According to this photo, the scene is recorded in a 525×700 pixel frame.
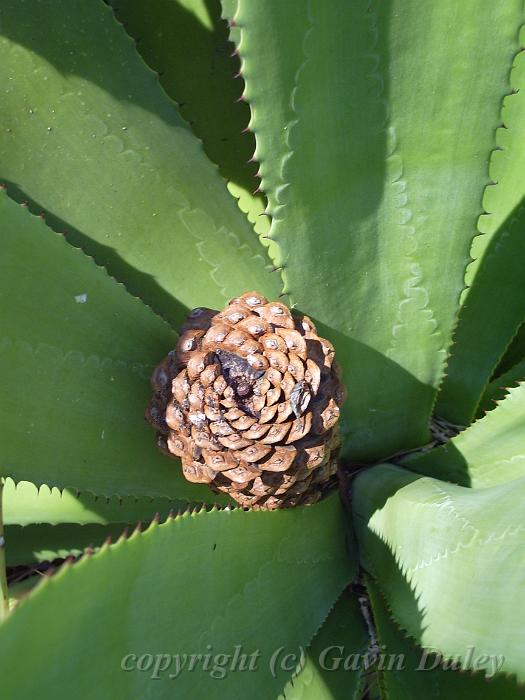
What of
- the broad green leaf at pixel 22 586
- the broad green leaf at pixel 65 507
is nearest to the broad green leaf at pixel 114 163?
the broad green leaf at pixel 65 507

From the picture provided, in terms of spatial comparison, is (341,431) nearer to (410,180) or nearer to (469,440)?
(469,440)

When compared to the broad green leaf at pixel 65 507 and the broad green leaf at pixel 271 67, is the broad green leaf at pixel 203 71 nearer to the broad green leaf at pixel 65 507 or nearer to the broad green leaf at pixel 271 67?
the broad green leaf at pixel 271 67

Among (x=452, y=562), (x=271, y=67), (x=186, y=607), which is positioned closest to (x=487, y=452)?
(x=452, y=562)

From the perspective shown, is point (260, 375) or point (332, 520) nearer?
point (260, 375)

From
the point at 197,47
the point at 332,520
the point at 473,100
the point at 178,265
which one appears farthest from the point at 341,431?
the point at 197,47

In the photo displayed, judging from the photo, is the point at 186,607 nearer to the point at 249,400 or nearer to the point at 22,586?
the point at 249,400

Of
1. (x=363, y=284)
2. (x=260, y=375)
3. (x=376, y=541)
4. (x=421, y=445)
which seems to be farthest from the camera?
(x=421, y=445)
